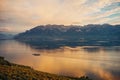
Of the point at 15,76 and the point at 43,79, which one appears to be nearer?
the point at 15,76

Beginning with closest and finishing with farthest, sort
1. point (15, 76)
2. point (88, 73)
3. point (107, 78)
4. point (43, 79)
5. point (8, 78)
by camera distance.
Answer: point (8, 78) → point (15, 76) → point (43, 79) → point (107, 78) → point (88, 73)

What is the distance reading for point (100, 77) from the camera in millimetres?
82250

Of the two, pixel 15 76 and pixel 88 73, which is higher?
pixel 15 76

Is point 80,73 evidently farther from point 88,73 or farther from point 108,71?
point 108,71

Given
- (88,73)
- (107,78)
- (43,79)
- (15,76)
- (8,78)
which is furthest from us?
(88,73)

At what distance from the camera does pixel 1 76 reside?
28750 millimetres

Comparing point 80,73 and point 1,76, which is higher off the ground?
point 1,76

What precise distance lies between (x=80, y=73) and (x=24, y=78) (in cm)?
6236

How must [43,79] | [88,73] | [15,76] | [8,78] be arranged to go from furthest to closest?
1. [88,73]
2. [43,79]
3. [15,76]
4. [8,78]

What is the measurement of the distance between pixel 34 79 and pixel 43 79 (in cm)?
163

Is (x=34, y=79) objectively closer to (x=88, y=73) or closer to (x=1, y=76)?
(x=1, y=76)

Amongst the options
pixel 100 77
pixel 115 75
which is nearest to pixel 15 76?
pixel 100 77

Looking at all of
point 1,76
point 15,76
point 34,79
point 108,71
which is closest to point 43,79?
point 34,79

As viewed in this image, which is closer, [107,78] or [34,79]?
[34,79]
